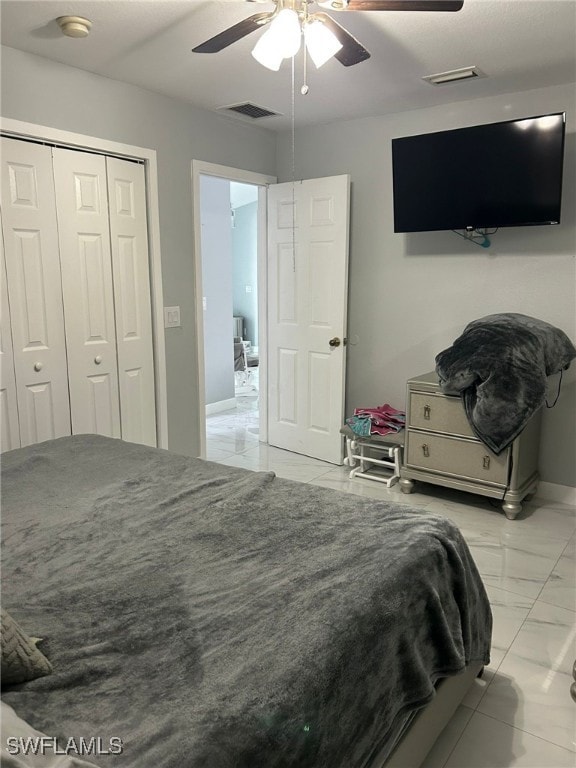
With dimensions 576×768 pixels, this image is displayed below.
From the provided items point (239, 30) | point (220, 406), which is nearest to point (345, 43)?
point (239, 30)

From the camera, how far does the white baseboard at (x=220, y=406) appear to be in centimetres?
603

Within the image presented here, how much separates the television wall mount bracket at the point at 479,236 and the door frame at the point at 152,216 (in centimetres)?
189

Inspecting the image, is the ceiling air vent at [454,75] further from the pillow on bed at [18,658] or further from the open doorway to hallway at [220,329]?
the pillow on bed at [18,658]

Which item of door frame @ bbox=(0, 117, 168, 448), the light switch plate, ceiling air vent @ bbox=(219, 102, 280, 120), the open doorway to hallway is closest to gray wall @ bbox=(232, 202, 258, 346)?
the open doorway to hallway

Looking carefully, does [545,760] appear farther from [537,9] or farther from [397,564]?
[537,9]

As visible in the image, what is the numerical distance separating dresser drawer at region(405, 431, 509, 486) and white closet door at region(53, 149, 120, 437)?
1.88 metres

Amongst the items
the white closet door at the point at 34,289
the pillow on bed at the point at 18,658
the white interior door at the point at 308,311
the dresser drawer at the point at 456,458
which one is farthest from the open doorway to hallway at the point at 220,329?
the pillow on bed at the point at 18,658

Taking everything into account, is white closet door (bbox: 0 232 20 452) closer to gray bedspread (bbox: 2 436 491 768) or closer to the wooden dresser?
gray bedspread (bbox: 2 436 491 768)

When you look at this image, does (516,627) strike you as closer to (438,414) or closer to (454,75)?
(438,414)

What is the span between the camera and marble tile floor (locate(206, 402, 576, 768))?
1.79 m

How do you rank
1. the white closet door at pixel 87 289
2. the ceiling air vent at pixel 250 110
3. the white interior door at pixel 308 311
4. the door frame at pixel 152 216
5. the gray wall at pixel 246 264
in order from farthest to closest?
the gray wall at pixel 246 264 → the white interior door at pixel 308 311 → the ceiling air vent at pixel 250 110 → the white closet door at pixel 87 289 → the door frame at pixel 152 216

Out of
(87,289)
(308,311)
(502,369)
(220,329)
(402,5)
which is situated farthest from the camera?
(220,329)

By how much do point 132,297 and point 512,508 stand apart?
8.46ft

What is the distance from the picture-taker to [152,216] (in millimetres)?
3559
